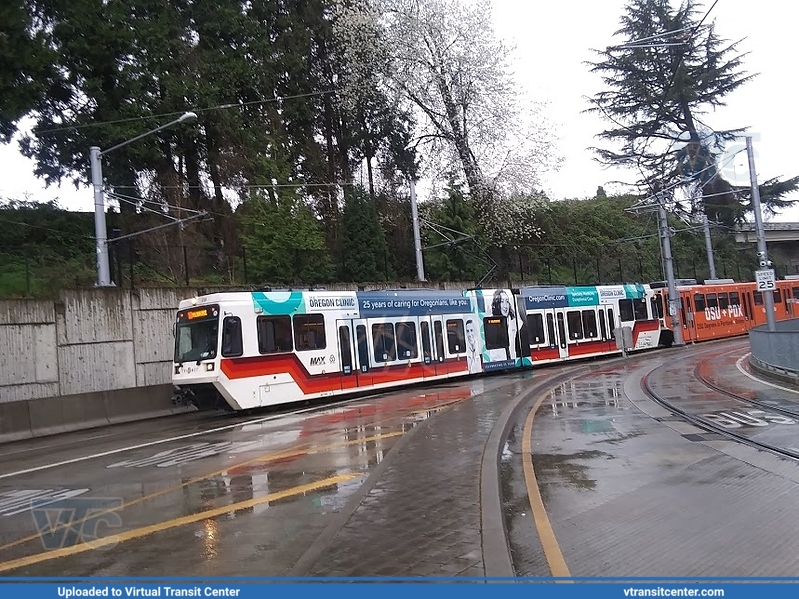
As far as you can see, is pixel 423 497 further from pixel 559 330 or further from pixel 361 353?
pixel 559 330

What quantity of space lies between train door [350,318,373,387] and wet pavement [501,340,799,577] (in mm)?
8330

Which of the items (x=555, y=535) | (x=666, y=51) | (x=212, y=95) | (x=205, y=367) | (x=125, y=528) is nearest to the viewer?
(x=555, y=535)

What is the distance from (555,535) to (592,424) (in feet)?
22.7

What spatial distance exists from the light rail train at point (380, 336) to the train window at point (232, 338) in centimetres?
2

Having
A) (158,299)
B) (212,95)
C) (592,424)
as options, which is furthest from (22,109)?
(592,424)

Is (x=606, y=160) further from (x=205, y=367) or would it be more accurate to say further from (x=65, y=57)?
(x=205, y=367)

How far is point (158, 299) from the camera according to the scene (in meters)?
23.5

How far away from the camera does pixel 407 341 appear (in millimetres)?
23703

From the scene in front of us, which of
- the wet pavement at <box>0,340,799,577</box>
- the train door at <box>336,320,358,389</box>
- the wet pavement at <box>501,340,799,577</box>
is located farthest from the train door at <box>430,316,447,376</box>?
the wet pavement at <box>501,340,799,577</box>

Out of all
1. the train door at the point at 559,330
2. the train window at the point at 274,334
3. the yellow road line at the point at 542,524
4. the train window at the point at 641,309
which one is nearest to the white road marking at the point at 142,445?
the train window at the point at 274,334

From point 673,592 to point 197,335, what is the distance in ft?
50.7

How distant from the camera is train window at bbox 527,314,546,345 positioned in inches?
1145

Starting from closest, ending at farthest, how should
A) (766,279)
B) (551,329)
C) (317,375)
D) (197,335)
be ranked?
(197,335) → (317,375) → (766,279) → (551,329)
